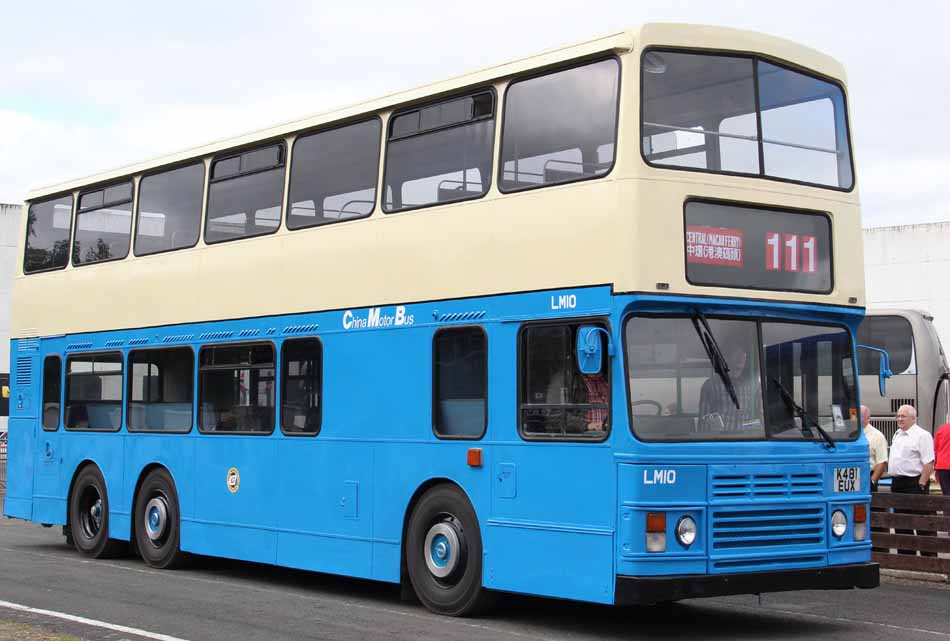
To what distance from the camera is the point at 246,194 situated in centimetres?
1551

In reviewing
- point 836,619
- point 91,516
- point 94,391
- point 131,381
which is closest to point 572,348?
point 836,619

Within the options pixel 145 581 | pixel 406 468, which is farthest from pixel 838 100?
pixel 145 581

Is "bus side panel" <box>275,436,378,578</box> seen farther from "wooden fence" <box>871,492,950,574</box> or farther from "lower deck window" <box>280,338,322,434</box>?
"wooden fence" <box>871,492,950,574</box>

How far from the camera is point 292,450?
14.5 metres

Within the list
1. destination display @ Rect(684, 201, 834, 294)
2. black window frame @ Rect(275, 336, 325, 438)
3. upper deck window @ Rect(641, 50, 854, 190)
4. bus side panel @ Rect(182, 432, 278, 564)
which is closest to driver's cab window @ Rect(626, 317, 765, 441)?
destination display @ Rect(684, 201, 834, 294)

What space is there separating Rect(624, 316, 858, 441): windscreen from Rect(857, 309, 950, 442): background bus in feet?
60.3

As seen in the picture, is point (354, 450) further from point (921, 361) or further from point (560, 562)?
point (921, 361)

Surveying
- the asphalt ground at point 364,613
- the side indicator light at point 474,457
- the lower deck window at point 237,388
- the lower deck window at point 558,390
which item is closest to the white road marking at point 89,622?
the asphalt ground at point 364,613

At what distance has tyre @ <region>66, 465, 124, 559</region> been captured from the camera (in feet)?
58.2

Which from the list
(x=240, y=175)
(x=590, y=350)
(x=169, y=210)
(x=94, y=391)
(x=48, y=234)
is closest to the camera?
(x=590, y=350)

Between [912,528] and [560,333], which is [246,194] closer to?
[560,333]

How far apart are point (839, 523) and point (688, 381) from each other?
6.18 ft

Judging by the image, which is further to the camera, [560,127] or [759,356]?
[560,127]

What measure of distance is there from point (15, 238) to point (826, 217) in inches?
1834
